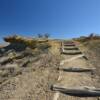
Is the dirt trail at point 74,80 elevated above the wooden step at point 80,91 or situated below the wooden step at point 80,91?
above

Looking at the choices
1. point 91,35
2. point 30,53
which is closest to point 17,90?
point 30,53

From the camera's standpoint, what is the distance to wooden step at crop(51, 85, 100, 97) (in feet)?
20.3

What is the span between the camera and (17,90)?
6902 millimetres

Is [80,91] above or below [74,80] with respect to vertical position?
below

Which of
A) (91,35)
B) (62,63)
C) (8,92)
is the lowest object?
(8,92)

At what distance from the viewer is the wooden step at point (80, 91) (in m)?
6.18

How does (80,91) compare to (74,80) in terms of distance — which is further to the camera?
(74,80)

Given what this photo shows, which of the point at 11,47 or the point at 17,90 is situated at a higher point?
the point at 11,47

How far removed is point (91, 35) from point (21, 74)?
13997mm

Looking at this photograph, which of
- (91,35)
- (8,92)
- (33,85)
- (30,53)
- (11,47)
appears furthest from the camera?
(91,35)

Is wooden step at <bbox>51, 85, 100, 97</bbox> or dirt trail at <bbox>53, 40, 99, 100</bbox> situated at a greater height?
dirt trail at <bbox>53, 40, 99, 100</bbox>

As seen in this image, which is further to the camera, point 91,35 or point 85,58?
point 91,35

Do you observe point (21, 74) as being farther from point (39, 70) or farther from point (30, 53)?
point (30, 53)

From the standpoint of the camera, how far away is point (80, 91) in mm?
6320
